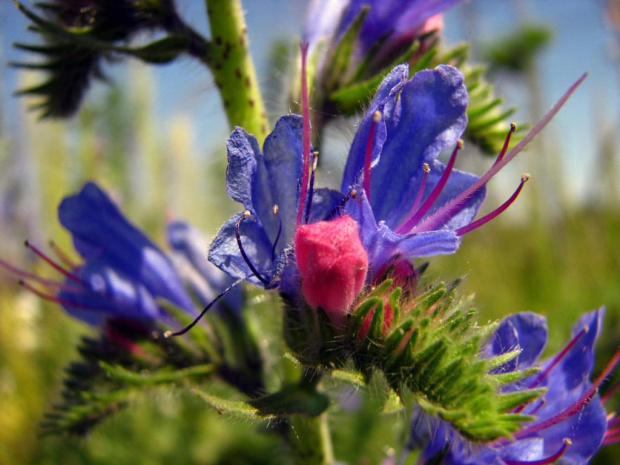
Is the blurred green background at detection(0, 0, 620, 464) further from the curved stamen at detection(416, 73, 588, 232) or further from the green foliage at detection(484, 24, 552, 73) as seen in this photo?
the green foliage at detection(484, 24, 552, 73)

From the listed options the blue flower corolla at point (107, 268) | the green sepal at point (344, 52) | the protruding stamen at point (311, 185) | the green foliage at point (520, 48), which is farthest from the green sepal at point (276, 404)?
the green foliage at point (520, 48)

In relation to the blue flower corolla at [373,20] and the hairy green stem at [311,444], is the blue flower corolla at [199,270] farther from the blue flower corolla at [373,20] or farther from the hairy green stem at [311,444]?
the blue flower corolla at [373,20]

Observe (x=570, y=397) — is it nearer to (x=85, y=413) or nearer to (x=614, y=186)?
(x=85, y=413)

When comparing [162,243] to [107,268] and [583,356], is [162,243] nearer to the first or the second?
[107,268]

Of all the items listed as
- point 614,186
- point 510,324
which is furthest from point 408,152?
point 614,186

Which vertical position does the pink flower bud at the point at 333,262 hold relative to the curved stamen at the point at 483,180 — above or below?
below

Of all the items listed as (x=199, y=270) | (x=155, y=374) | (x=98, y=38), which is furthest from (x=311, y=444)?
(x=98, y=38)

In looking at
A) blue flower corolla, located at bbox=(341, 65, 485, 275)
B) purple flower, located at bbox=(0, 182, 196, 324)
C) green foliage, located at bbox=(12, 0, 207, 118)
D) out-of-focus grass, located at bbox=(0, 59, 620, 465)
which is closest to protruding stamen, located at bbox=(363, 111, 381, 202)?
blue flower corolla, located at bbox=(341, 65, 485, 275)
